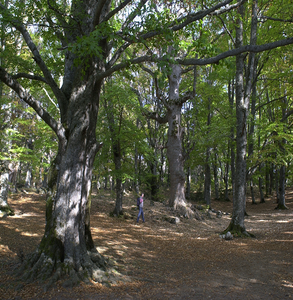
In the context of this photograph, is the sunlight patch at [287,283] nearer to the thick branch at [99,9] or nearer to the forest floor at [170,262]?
the forest floor at [170,262]

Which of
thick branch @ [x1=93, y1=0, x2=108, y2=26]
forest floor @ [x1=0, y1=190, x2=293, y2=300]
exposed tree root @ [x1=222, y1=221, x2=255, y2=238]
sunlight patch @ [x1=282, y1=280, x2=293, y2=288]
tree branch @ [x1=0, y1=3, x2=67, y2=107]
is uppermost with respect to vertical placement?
thick branch @ [x1=93, y1=0, x2=108, y2=26]

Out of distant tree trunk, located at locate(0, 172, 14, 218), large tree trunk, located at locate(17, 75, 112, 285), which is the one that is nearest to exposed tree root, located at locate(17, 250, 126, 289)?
large tree trunk, located at locate(17, 75, 112, 285)

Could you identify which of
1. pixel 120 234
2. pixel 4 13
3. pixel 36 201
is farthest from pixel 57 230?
pixel 36 201

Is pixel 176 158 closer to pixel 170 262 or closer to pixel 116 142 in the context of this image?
pixel 116 142

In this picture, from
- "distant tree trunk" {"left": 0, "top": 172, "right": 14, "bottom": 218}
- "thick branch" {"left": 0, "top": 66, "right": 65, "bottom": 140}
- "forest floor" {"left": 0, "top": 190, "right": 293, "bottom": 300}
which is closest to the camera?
"forest floor" {"left": 0, "top": 190, "right": 293, "bottom": 300}

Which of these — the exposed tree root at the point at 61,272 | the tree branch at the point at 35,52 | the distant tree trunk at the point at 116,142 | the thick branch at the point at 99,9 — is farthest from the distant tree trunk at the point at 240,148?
the tree branch at the point at 35,52

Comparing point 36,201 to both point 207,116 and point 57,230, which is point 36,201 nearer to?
point 57,230

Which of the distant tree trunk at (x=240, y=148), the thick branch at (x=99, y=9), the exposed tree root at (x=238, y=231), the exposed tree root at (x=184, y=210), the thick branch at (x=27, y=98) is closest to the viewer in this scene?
the thick branch at (x=99, y=9)

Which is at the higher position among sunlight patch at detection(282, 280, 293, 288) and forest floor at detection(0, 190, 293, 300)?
sunlight patch at detection(282, 280, 293, 288)

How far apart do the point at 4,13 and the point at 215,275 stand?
7.48 m

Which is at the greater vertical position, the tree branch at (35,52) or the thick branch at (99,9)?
the thick branch at (99,9)

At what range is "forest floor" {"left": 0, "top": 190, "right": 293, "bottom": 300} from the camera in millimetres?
4445

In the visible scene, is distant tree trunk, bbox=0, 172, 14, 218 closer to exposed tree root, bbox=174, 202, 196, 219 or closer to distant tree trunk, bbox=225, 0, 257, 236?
exposed tree root, bbox=174, 202, 196, 219

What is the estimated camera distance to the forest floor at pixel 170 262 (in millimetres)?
4445
